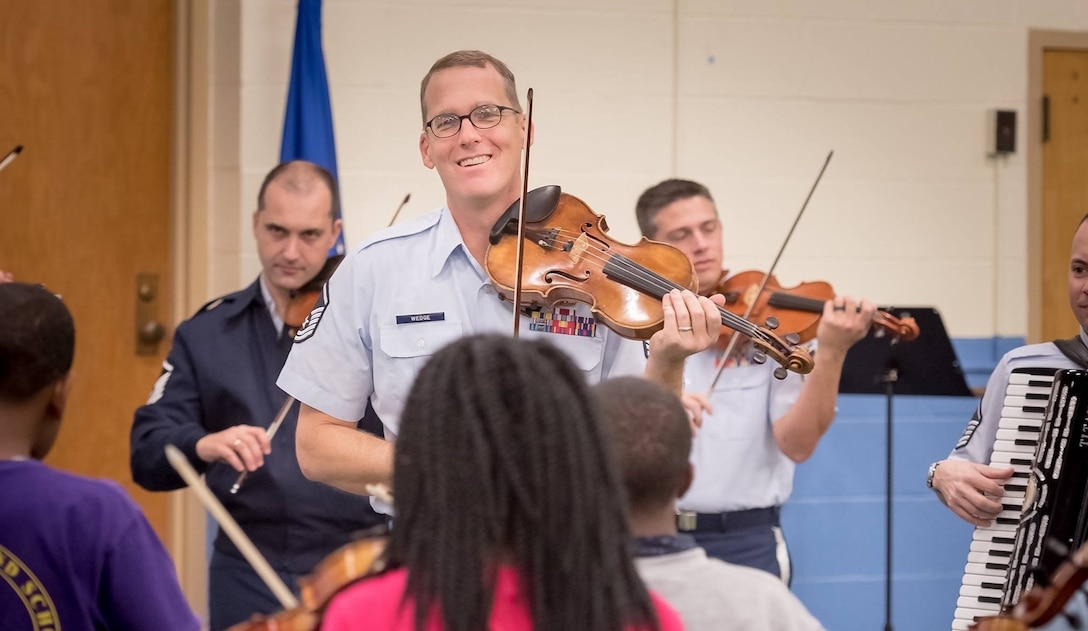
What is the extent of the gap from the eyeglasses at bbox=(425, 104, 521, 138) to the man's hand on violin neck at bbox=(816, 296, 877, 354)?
43.8 inches

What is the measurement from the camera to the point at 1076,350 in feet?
7.79

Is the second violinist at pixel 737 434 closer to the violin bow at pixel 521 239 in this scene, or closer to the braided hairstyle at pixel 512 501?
the violin bow at pixel 521 239

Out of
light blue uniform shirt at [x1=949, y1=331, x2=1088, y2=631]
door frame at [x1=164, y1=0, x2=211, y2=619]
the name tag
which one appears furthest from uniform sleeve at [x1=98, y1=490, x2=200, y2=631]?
door frame at [x1=164, y1=0, x2=211, y2=619]

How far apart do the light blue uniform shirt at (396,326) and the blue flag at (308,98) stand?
4.37 feet

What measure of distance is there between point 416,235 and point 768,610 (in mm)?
1153

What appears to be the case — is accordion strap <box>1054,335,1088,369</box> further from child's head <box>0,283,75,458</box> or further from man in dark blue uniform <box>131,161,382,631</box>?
child's head <box>0,283,75,458</box>

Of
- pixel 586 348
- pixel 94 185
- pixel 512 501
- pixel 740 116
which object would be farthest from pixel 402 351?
pixel 740 116

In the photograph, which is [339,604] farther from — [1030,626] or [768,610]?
[1030,626]

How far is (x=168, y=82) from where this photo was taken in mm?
3881

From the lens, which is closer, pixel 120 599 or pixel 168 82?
pixel 120 599

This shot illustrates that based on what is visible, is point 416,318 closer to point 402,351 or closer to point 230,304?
point 402,351

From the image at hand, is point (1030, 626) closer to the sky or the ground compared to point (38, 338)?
closer to the ground

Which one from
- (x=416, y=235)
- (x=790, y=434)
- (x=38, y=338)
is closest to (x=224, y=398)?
(x=416, y=235)

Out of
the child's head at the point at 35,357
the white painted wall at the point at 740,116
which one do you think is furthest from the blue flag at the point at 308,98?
the child's head at the point at 35,357
